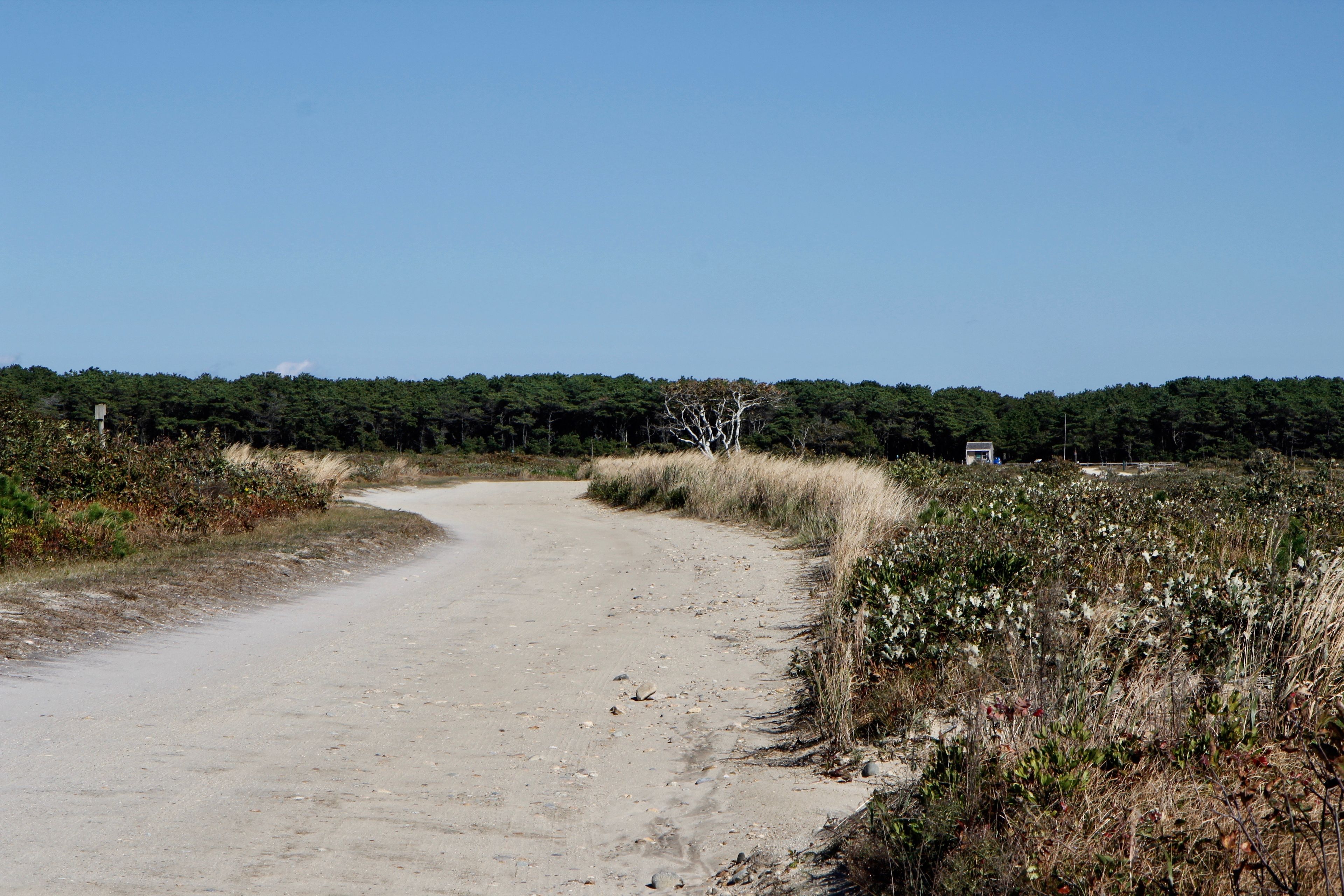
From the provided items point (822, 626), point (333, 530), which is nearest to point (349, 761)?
point (822, 626)

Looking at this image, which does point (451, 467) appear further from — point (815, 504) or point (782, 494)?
point (815, 504)

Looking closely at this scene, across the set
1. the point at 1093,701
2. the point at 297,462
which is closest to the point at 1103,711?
the point at 1093,701

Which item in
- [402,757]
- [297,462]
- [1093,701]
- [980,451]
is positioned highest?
[980,451]

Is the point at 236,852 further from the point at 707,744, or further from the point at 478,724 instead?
the point at 707,744

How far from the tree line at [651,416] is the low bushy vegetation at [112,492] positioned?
1895 inches

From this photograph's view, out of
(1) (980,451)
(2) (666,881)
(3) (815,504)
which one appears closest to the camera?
(2) (666,881)

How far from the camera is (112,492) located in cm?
1593

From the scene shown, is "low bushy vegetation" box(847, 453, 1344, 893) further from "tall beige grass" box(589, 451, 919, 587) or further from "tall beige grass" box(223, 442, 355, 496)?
"tall beige grass" box(223, 442, 355, 496)

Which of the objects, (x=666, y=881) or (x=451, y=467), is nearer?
(x=666, y=881)

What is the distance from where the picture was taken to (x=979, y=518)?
13.0 meters

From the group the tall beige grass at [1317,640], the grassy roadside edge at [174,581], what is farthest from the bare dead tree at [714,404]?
the tall beige grass at [1317,640]

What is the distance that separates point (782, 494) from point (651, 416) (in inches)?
2358

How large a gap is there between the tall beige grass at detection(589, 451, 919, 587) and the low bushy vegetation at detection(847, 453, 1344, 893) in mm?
2737

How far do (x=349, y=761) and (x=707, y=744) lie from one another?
2036 mm
